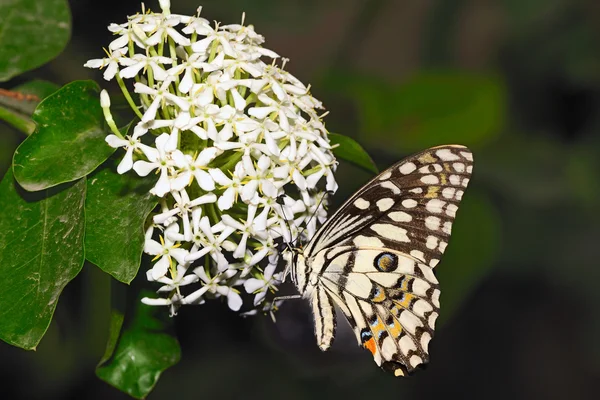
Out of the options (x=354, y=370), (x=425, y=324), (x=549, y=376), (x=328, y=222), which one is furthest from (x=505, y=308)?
(x=328, y=222)

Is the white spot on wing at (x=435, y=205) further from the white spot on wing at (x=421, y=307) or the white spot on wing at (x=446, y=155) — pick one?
the white spot on wing at (x=421, y=307)

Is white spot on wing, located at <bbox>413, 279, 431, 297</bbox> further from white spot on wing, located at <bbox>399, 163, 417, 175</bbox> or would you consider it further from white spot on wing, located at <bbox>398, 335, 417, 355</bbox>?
white spot on wing, located at <bbox>399, 163, 417, 175</bbox>

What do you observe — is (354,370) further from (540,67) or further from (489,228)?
(540,67)

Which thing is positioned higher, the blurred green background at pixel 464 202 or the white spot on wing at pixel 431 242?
the white spot on wing at pixel 431 242

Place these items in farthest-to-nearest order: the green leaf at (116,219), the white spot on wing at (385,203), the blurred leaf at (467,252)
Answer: the blurred leaf at (467,252) < the white spot on wing at (385,203) < the green leaf at (116,219)

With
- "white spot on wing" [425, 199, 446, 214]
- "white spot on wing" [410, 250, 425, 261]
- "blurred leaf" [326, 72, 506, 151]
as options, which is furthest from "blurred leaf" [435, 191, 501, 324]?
"white spot on wing" [425, 199, 446, 214]

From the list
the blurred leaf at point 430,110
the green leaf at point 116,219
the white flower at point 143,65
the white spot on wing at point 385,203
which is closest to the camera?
the green leaf at point 116,219

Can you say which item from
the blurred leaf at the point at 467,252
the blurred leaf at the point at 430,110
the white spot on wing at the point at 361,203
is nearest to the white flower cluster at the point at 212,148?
the white spot on wing at the point at 361,203
